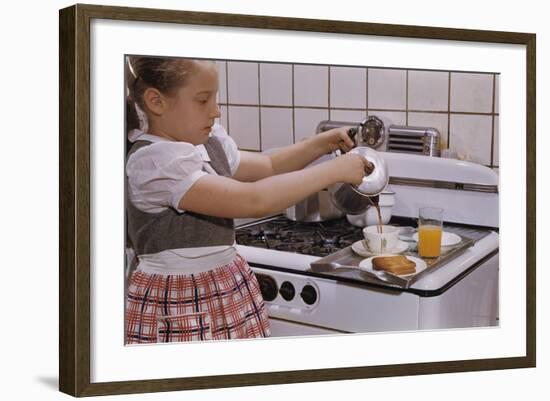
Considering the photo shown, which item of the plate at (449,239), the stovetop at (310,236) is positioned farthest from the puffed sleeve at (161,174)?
the plate at (449,239)

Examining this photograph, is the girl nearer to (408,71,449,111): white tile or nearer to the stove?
the stove

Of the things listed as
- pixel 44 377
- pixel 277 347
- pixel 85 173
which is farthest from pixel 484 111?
pixel 44 377

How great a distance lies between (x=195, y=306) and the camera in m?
2.07

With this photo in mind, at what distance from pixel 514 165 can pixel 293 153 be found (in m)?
0.53

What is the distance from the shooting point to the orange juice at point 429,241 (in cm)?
228

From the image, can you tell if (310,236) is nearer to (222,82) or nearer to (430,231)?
(430,231)

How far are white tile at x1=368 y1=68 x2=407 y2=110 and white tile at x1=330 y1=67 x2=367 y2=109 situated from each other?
18mm

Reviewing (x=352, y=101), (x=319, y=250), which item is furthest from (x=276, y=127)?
(x=319, y=250)

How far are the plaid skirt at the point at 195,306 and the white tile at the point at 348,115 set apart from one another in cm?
34

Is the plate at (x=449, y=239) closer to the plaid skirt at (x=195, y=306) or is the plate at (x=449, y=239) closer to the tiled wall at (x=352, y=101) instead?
the tiled wall at (x=352, y=101)

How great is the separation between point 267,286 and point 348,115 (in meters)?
0.38

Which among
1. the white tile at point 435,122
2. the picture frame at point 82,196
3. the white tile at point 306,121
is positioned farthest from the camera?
the white tile at point 435,122

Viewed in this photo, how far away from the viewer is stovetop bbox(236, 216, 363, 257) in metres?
2.18

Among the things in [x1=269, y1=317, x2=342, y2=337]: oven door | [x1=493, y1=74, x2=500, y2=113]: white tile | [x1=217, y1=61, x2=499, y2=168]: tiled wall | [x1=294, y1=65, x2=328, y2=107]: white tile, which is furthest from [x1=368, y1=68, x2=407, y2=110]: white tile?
[x1=269, y1=317, x2=342, y2=337]: oven door
